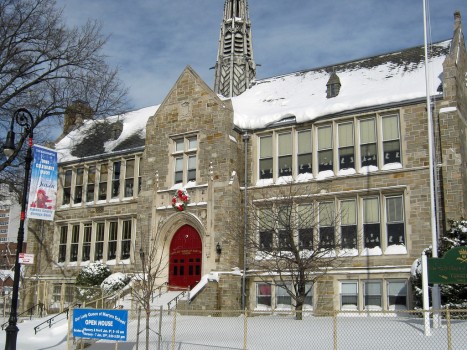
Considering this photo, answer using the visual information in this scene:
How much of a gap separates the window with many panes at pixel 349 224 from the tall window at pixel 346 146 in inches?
60.4

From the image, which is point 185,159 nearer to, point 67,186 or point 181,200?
point 181,200

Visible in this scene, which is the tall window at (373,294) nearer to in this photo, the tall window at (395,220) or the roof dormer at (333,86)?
the tall window at (395,220)

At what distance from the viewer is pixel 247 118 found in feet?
88.3

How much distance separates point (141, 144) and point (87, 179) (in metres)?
4.04

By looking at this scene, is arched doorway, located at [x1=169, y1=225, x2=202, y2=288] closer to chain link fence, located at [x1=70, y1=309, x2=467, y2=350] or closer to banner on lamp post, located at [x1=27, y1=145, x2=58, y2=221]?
chain link fence, located at [x1=70, y1=309, x2=467, y2=350]

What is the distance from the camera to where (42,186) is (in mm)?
17422

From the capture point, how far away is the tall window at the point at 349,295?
22.9m

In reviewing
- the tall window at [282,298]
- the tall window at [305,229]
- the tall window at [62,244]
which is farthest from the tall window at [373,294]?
the tall window at [62,244]

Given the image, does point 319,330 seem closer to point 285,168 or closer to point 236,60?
point 285,168

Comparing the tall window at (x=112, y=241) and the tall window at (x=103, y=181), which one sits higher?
the tall window at (x=103, y=181)

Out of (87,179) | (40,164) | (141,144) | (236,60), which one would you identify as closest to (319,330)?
(40,164)

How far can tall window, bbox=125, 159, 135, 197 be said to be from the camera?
1185 inches

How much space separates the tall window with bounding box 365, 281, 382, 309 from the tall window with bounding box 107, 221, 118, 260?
1303 cm

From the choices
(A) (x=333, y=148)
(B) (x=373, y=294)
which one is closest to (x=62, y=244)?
(A) (x=333, y=148)
